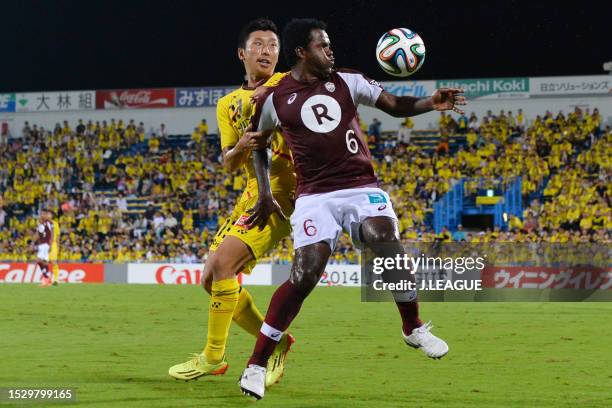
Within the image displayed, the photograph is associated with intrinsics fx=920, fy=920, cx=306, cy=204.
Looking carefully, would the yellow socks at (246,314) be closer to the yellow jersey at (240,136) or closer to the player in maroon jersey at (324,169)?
the yellow jersey at (240,136)

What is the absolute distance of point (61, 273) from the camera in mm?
30812

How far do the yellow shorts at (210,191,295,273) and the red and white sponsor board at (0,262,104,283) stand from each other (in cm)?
2361

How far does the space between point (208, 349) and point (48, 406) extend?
1636mm

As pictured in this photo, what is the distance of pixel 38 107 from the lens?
137 ft

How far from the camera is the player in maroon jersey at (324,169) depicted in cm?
632

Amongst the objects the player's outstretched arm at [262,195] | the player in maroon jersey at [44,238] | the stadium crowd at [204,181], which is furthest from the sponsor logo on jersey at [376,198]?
the player in maroon jersey at [44,238]

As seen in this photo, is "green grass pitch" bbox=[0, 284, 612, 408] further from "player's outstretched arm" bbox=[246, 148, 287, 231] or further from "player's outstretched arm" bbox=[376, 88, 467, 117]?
"player's outstretched arm" bbox=[376, 88, 467, 117]

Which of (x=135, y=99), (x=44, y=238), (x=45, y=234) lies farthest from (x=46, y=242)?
(x=135, y=99)

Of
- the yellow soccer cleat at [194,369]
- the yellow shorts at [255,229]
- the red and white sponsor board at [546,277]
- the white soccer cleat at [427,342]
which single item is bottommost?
the red and white sponsor board at [546,277]

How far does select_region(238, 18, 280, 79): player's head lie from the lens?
25.7ft

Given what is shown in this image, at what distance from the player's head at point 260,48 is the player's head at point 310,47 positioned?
120 centimetres

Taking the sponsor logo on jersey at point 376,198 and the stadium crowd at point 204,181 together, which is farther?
the stadium crowd at point 204,181

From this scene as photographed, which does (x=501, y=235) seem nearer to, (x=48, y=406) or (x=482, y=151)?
(x=482, y=151)

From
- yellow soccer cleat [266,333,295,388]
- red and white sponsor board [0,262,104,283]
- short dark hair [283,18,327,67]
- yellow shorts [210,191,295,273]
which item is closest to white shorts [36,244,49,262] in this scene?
red and white sponsor board [0,262,104,283]
